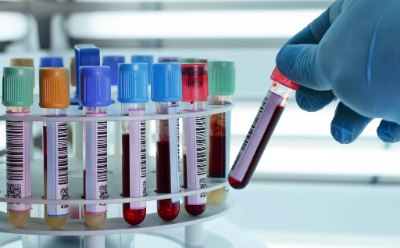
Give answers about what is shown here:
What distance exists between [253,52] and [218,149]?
1.77ft

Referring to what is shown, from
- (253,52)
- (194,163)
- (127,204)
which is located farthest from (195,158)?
(253,52)

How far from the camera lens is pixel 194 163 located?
2.89 ft

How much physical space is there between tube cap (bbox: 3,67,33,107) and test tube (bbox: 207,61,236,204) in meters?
0.27

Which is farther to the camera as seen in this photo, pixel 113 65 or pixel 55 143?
pixel 113 65

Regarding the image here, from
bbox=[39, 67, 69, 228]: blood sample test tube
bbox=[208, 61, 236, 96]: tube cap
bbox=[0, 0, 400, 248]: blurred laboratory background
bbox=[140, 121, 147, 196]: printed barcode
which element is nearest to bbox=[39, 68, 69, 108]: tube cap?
bbox=[39, 67, 69, 228]: blood sample test tube

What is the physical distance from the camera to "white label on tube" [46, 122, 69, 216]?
82 cm

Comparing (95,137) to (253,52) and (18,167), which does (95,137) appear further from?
(253,52)

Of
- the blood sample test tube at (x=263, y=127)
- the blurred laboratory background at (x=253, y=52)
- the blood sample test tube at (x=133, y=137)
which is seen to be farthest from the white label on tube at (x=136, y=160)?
the blurred laboratory background at (x=253, y=52)

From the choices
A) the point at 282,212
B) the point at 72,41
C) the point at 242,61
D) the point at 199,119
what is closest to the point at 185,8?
the point at 242,61

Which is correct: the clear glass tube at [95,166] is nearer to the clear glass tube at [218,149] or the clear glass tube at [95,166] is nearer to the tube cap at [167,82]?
the tube cap at [167,82]

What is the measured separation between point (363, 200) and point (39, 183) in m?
0.74

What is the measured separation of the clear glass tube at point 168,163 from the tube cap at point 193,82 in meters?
0.03

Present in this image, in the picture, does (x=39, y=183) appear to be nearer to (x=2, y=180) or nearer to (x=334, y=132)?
(x=2, y=180)

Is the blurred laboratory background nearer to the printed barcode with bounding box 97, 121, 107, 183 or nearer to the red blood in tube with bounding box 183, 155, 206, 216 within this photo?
the red blood in tube with bounding box 183, 155, 206, 216
